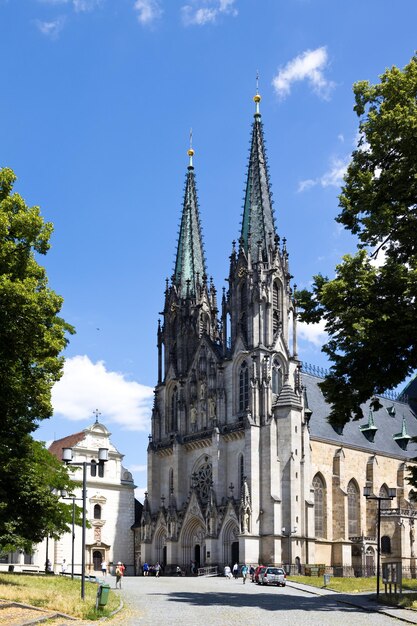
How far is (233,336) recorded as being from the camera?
66500 mm

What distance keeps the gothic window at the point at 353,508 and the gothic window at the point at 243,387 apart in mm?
13756

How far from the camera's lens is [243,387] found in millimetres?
64875

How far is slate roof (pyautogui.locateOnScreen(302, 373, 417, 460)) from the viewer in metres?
70.8

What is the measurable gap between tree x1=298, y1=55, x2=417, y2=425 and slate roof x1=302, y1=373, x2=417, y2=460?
36034 millimetres

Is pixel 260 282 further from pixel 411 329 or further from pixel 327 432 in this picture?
pixel 411 329

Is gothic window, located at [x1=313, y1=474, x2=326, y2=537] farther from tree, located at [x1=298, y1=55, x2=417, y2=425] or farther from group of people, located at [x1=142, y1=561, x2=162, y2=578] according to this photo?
tree, located at [x1=298, y1=55, x2=417, y2=425]

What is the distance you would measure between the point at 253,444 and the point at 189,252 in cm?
2368

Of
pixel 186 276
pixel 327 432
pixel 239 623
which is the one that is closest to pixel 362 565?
pixel 327 432

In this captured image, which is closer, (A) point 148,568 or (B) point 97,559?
(A) point 148,568

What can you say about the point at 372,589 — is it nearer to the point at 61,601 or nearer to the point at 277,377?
the point at 61,601

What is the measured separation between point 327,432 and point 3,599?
48984mm

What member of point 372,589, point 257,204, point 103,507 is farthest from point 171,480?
point 372,589

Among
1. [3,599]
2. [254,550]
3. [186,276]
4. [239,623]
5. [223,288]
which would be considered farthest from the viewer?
[186,276]

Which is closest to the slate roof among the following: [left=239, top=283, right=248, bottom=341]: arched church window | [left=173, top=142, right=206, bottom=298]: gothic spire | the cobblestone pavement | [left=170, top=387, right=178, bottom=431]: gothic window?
[left=239, top=283, right=248, bottom=341]: arched church window
